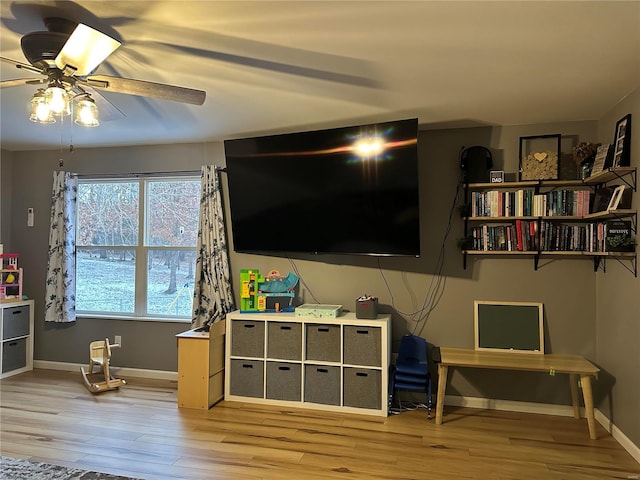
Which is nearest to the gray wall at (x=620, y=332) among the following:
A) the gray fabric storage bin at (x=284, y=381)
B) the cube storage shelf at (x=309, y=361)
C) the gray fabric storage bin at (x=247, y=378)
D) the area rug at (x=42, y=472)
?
the cube storage shelf at (x=309, y=361)

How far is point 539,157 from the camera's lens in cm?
360

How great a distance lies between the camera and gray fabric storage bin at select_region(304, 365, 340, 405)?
3.71 meters

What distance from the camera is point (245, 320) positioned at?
13.0 ft

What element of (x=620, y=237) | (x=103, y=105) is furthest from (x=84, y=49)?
(x=620, y=237)

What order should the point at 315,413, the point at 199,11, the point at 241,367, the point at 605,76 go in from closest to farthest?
the point at 199,11, the point at 605,76, the point at 315,413, the point at 241,367

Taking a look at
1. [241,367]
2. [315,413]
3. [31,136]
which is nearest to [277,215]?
[241,367]

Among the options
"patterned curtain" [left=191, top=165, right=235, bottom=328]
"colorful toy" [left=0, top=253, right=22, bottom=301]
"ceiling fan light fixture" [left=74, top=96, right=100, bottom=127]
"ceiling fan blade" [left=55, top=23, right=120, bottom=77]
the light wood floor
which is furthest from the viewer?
"colorful toy" [left=0, top=253, right=22, bottom=301]

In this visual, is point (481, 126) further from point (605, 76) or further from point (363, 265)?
point (363, 265)

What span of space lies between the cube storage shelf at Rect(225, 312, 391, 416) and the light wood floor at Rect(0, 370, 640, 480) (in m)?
0.13

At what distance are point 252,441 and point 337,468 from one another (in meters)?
0.68

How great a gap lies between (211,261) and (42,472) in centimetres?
215

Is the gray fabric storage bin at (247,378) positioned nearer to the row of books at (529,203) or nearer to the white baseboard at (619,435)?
the row of books at (529,203)

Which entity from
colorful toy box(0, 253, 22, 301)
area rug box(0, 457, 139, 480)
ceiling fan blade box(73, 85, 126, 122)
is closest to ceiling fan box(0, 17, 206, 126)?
ceiling fan blade box(73, 85, 126, 122)

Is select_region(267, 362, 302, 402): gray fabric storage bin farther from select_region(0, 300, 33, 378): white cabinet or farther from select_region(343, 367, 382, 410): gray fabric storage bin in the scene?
select_region(0, 300, 33, 378): white cabinet
